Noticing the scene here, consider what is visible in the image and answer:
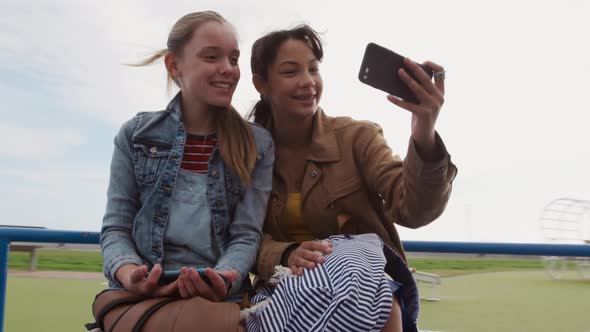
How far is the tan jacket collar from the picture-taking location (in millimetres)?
1431

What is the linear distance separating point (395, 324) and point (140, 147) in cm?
77

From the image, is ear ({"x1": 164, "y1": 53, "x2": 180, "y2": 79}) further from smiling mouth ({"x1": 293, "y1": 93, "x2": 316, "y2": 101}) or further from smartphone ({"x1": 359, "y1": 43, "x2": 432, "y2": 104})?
smartphone ({"x1": 359, "y1": 43, "x2": 432, "y2": 104})

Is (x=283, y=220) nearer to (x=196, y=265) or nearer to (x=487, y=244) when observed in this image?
(x=196, y=265)

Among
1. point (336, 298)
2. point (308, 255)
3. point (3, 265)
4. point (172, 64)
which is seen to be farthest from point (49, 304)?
point (336, 298)

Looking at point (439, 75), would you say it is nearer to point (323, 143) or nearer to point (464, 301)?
point (323, 143)

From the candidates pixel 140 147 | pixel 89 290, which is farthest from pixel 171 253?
pixel 89 290

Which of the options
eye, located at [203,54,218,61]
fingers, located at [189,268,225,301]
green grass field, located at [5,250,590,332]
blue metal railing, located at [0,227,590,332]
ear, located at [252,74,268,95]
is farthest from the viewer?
green grass field, located at [5,250,590,332]

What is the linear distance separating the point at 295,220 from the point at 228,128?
31 cm

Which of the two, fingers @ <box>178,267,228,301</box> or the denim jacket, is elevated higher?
the denim jacket

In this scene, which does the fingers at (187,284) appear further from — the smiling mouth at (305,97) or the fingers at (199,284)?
the smiling mouth at (305,97)

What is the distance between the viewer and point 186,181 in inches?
51.8

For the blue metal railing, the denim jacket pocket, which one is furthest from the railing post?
the denim jacket pocket

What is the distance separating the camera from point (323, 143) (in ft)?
4.79

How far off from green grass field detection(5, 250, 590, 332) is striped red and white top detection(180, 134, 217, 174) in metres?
1.75
